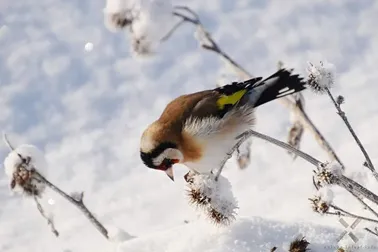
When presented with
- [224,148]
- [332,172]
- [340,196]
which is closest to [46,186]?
[224,148]

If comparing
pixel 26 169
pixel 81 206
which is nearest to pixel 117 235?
pixel 81 206

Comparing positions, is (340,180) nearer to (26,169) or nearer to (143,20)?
(26,169)

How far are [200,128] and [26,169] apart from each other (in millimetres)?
946

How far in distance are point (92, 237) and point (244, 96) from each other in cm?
156

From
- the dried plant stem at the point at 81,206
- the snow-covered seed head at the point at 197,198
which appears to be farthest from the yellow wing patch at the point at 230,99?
the dried plant stem at the point at 81,206

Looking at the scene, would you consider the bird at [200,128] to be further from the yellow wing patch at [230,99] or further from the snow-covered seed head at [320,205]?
the snow-covered seed head at [320,205]

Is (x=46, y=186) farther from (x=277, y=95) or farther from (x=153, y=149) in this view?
(x=277, y=95)

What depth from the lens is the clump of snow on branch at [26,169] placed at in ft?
11.2

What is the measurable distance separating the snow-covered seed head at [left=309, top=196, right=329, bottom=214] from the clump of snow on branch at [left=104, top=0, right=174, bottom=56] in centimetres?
189

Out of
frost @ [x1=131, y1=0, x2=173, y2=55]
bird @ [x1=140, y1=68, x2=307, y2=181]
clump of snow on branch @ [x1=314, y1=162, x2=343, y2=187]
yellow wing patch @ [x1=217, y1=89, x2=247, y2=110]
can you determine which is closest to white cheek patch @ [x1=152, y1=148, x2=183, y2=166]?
bird @ [x1=140, y1=68, x2=307, y2=181]

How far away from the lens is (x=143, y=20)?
4.16m

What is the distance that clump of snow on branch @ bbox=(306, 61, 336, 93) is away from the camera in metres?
2.74

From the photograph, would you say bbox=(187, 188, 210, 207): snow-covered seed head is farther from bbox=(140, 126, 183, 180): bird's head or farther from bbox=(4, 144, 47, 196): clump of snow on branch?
bbox=(4, 144, 47, 196): clump of snow on branch

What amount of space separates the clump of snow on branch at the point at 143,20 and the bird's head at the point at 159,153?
1197 millimetres
